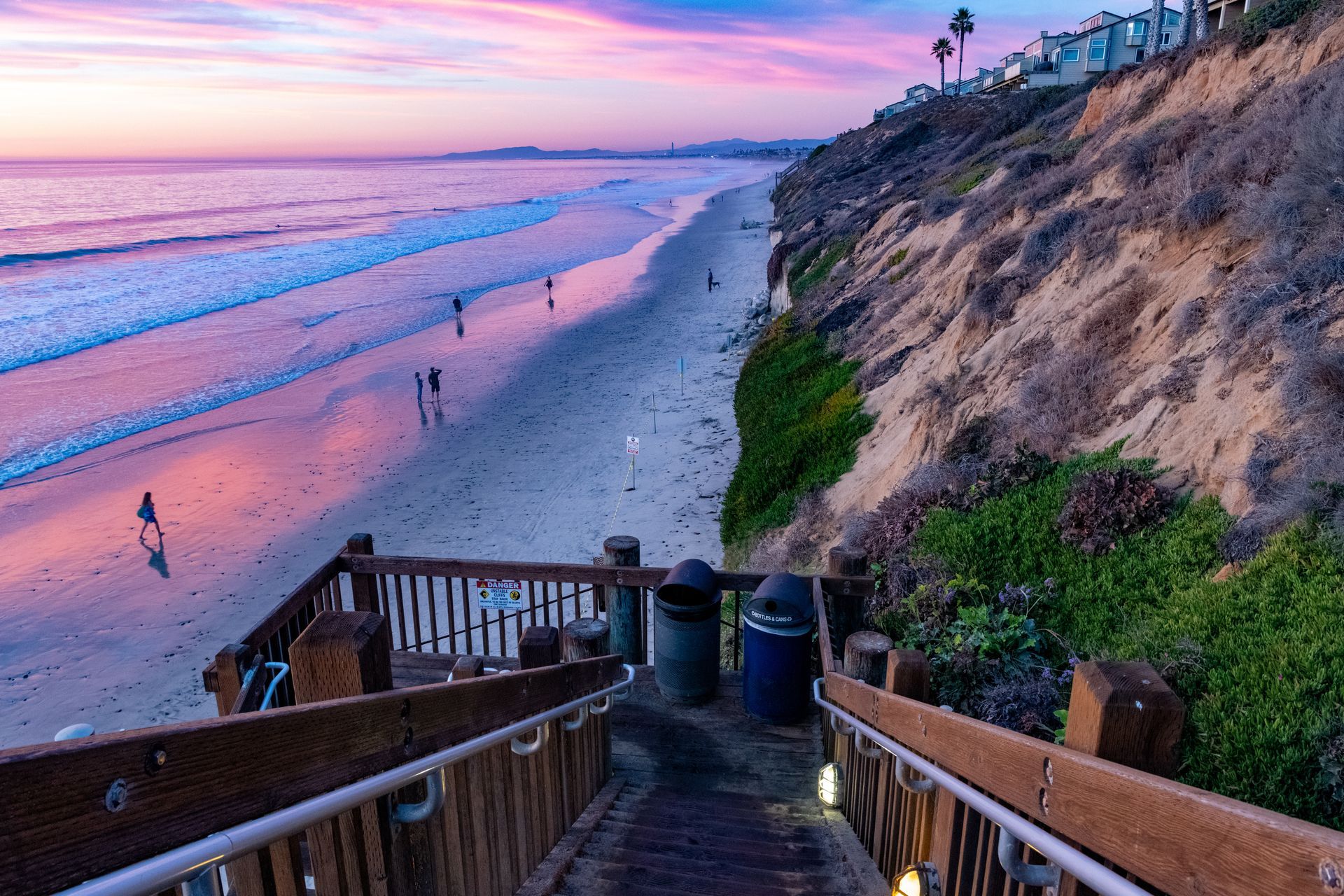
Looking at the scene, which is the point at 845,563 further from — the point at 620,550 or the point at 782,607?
the point at 620,550

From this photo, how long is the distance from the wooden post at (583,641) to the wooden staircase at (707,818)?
881 mm

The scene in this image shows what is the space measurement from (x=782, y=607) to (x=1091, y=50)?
59.7 meters

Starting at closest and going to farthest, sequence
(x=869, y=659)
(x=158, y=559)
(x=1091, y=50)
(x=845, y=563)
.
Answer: (x=869, y=659)
(x=845, y=563)
(x=158, y=559)
(x=1091, y=50)

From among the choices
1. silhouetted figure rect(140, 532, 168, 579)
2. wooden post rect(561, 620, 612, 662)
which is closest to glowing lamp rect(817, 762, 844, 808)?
wooden post rect(561, 620, 612, 662)

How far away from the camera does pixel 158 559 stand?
607 inches

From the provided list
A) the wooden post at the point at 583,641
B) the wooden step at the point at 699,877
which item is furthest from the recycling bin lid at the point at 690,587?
the wooden step at the point at 699,877

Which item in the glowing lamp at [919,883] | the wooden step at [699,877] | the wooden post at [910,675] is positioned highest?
the wooden post at [910,675]

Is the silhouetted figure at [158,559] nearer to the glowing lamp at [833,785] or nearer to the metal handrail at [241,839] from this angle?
the glowing lamp at [833,785]

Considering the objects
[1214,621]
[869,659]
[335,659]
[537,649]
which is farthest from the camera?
[1214,621]

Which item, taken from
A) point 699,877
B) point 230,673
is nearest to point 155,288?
point 230,673

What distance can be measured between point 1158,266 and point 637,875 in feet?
32.8

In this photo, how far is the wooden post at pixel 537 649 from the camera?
150 inches

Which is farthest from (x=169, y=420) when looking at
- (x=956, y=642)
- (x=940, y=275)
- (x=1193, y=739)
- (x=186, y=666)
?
(x=1193, y=739)

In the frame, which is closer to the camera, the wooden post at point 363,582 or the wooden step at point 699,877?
the wooden step at point 699,877
